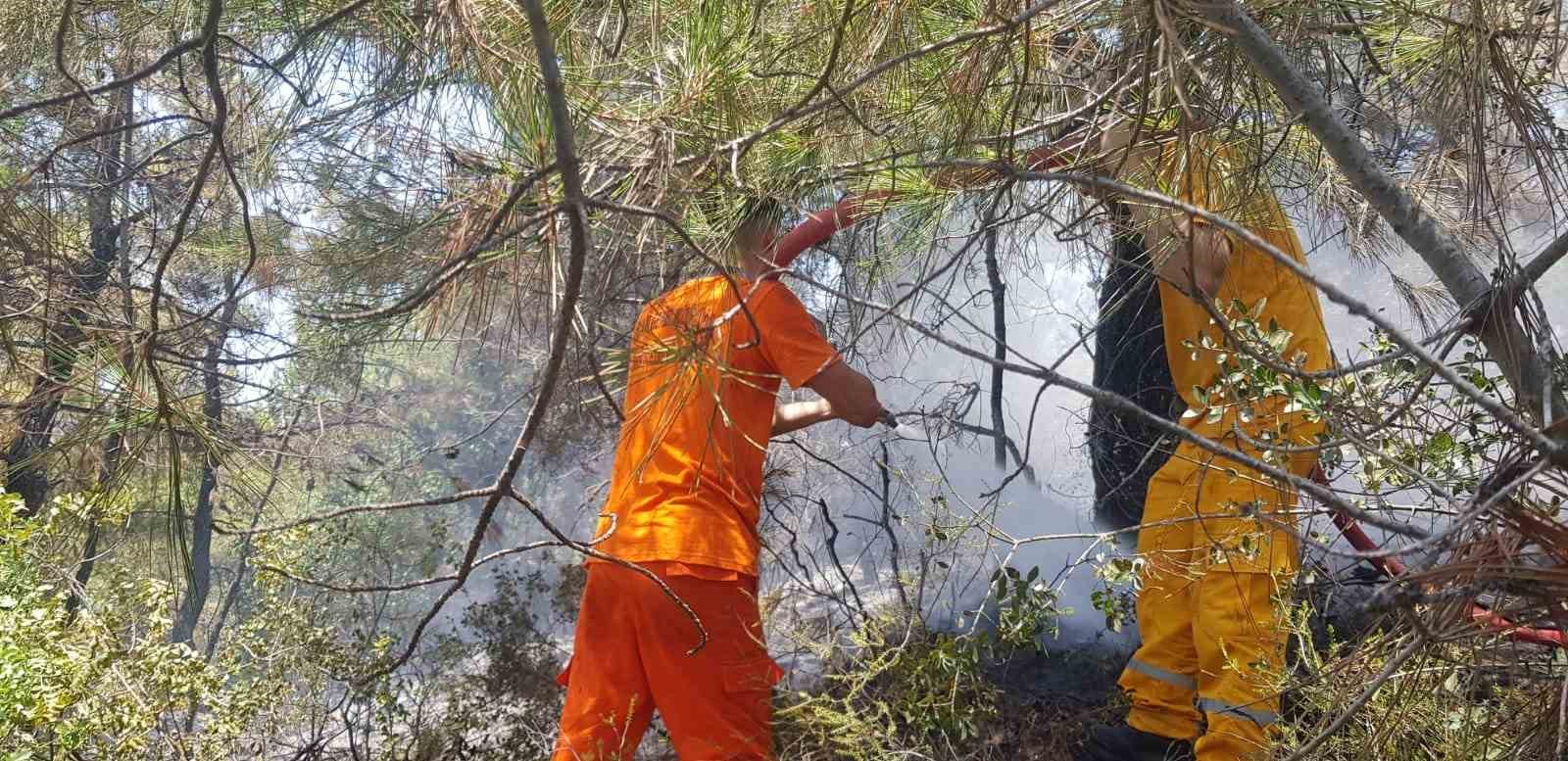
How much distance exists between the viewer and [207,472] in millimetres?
1983

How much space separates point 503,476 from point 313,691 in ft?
5.88

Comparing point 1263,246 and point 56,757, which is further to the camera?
point 56,757

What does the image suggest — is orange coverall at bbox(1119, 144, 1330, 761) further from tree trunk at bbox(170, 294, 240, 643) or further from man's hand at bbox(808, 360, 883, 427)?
tree trunk at bbox(170, 294, 240, 643)

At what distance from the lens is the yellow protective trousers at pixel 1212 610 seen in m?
1.42

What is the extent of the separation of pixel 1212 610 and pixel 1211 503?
0.16 metres

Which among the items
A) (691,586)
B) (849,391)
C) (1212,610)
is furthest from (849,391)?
(1212,610)

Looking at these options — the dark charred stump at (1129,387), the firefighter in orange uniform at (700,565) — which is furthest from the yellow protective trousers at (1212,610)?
the dark charred stump at (1129,387)

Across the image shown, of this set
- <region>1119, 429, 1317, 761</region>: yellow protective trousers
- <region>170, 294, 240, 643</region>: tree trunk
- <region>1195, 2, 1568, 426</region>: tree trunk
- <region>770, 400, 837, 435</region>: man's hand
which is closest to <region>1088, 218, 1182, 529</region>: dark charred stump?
<region>1119, 429, 1317, 761</region>: yellow protective trousers

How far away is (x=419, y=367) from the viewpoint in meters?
4.30

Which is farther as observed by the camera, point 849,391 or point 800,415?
point 800,415

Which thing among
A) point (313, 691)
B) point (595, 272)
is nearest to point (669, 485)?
point (595, 272)

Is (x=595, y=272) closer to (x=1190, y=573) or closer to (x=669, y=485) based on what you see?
(x=669, y=485)

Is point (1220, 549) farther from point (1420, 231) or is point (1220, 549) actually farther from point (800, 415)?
point (800, 415)

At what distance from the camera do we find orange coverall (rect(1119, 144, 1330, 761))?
139cm
